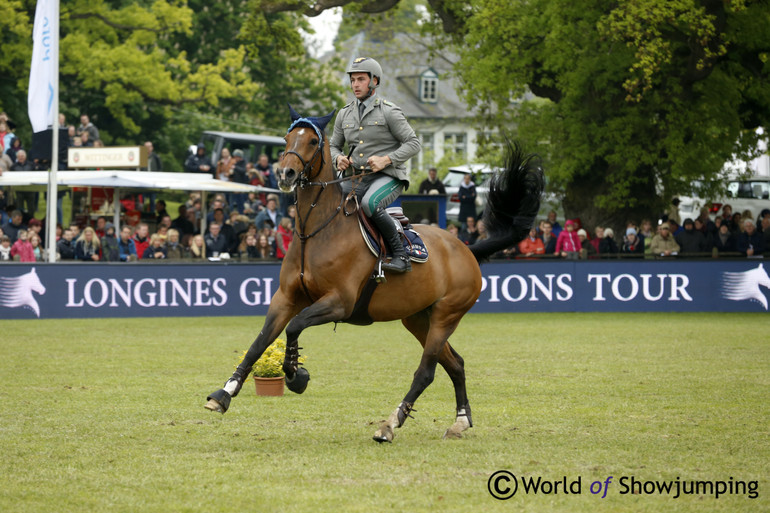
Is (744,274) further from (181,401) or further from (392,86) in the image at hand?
(392,86)

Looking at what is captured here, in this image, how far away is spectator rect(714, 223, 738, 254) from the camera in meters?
25.5

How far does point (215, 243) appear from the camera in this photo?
23.9 meters

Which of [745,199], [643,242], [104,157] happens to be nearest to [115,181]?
[104,157]

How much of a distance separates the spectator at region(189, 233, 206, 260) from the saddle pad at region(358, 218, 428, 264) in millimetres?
14459

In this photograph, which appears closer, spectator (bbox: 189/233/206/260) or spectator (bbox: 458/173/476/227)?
spectator (bbox: 189/233/206/260)

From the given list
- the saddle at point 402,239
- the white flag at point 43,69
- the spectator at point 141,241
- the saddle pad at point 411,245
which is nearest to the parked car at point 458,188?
the spectator at point 141,241

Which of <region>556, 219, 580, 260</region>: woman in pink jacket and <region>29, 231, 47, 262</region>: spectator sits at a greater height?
<region>556, 219, 580, 260</region>: woman in pink jacket

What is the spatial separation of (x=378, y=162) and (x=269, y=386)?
3437 millimetres

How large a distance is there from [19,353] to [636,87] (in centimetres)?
1667

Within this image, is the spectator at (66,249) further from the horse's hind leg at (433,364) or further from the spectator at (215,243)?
the horse's hind leg at (433,364)

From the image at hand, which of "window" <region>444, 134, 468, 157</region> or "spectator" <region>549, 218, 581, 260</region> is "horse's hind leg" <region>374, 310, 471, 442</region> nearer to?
"spectator" <region>549, 218, 581, 260</region>

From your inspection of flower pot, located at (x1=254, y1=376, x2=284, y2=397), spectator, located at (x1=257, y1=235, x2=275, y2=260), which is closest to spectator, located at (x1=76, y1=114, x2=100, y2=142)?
spectator, located at (x1=257, y1=235, x2=275, y2=260)

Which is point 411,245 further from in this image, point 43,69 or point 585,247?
point 585,247

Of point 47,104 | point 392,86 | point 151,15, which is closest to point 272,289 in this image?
point 47,104
